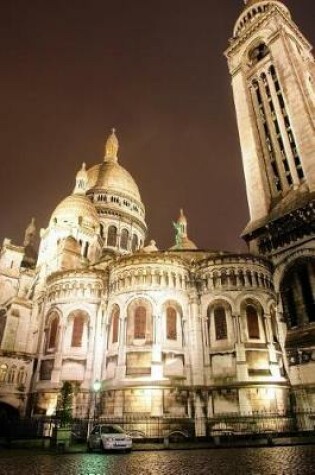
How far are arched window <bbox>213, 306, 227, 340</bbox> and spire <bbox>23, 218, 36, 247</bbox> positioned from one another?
50.7 m

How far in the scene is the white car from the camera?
17.8m

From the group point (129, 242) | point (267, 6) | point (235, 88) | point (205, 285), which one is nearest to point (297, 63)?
point (235, 88)

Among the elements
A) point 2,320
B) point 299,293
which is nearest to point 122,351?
point 299,293

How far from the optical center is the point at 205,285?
32344mm

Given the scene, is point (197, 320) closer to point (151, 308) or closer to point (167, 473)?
point (151, 308)

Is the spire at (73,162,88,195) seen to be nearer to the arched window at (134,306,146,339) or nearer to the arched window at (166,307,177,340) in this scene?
the arched window at (134,306,146,339)

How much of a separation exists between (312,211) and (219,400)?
19.1 metres

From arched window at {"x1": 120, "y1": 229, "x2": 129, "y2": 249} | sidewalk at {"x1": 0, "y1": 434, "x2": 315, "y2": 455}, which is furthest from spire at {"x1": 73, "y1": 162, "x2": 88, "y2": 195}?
sidewalk at {"x1": 0, "y1": 434, "x2": 315, "y2": 455}

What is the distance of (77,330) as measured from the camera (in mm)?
34156

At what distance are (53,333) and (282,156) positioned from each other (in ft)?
106

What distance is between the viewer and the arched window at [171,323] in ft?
100

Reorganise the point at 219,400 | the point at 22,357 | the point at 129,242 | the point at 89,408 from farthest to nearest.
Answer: the point at 129,242 → the point at 22,357 → the point at 89,408 → the point at 219,400

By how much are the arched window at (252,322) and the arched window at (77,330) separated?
15.8 metres

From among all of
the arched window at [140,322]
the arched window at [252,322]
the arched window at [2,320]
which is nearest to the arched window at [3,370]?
the arched window at [2,320]
